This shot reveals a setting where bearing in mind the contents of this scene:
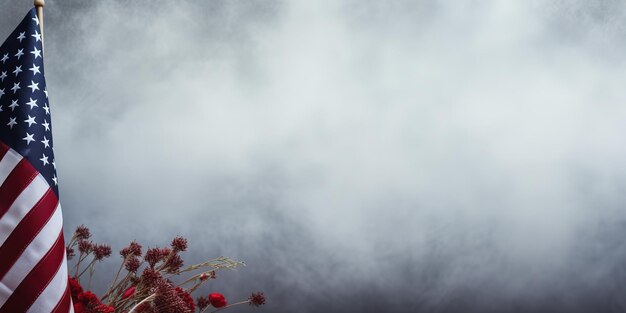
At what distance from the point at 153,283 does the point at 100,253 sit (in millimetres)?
943

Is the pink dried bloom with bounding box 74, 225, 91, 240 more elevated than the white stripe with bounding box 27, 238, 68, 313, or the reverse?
the pink dried bloom with bounding box 74, 225, 91, 240

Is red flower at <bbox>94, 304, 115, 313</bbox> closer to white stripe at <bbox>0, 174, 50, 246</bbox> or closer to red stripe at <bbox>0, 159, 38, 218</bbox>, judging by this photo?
white stripe at <bbox>0, 174, 50, 246</bbox>

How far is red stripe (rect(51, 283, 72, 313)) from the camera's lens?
10.2 ft

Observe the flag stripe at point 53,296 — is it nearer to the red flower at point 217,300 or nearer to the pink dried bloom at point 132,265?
the pink dried bloom at point 132,265

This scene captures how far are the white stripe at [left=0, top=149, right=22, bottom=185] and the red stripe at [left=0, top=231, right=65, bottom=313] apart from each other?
48cm

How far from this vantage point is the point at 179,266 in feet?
10.3

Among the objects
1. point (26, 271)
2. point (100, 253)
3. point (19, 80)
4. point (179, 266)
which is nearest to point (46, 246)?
point (26, 271)

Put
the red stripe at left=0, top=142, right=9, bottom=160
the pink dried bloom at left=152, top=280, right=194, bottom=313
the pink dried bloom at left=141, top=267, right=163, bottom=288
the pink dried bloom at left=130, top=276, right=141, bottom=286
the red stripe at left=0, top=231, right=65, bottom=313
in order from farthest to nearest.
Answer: the red stripe at left=0, top=142, right=9, bottom=160 < the pink dried bloom at left=130, top=276, right=141, bottom=286 < the red stripe at left=0, top=231, right=65, bottom=313 < the pink dried bloom at left=141, top=267, right=163, bottom=288 < the pink dried bloom at left=152, top=280, right=194, bottom=313

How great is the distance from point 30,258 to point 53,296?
235 mm

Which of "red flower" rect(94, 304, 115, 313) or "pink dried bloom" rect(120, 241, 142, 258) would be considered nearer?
"red flower" rect(94, 304, 115, 313)

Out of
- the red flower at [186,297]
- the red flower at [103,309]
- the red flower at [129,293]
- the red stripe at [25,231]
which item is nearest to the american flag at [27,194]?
the red stripe at [25,231]

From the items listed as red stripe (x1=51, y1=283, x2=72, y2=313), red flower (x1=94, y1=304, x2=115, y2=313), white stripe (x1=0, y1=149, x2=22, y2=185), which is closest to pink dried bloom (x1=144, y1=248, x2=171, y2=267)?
red flower (x1=94, y1=304, x2=115, y2=313)

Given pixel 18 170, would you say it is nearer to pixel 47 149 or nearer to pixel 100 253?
pixel 47 149

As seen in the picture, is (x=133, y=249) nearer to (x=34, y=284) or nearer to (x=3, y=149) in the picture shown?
(x=34, y=284)
